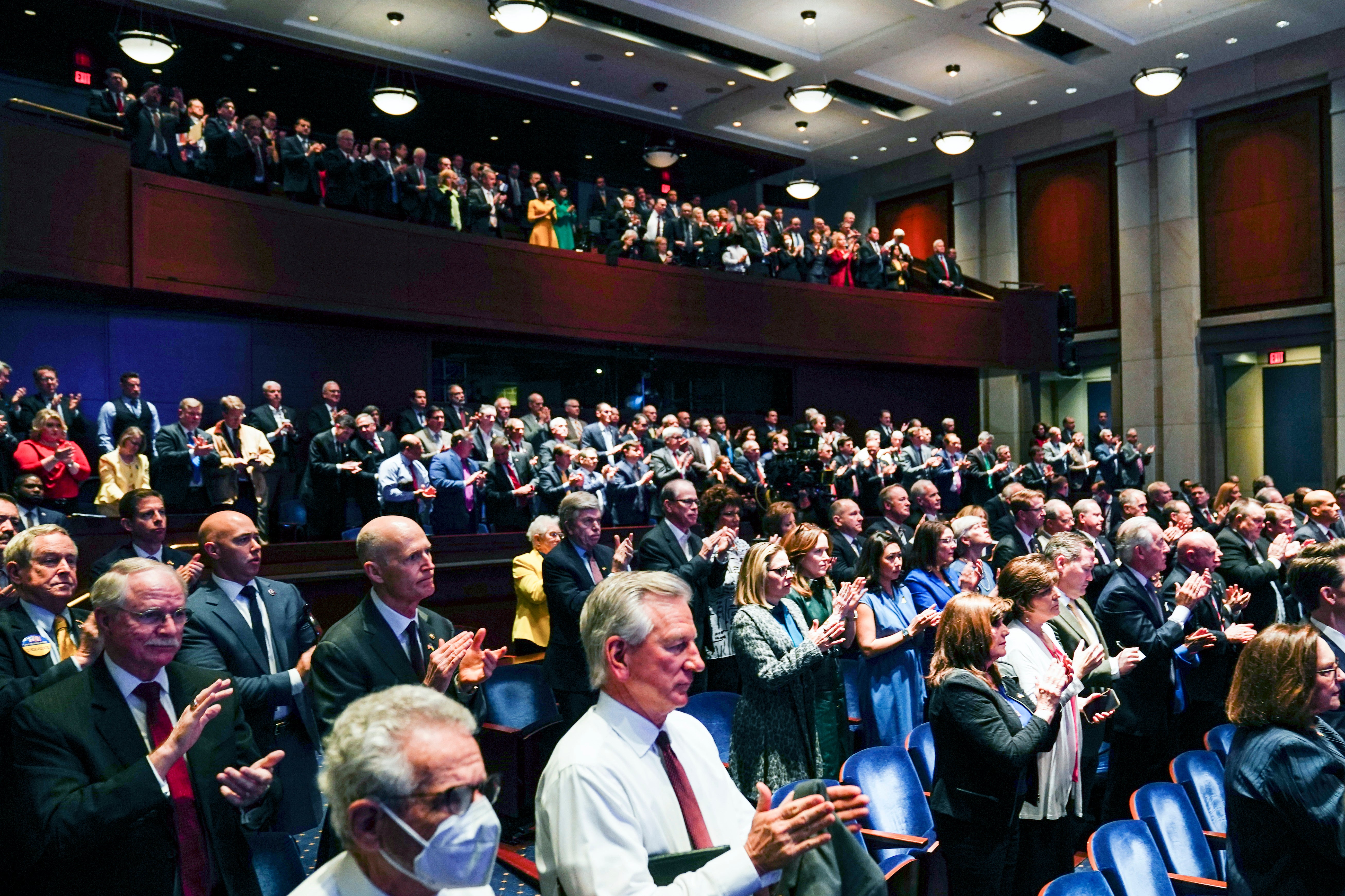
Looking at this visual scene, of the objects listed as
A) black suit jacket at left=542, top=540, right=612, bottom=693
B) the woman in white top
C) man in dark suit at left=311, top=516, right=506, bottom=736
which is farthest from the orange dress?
man in dark suit at left=311, top=516, right=506, bottom=736

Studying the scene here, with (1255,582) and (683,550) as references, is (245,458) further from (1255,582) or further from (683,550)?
(1255,582)

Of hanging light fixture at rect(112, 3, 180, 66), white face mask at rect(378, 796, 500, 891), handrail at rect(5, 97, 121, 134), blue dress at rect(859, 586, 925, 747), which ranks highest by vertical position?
hanging light fixture at rect(112, 3, 180, 66)

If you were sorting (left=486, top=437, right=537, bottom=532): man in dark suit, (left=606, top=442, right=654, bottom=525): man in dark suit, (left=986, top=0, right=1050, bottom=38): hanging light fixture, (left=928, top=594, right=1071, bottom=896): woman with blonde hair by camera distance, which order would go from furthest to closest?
1. (left=986, top=0, right=1050, bottom=38): hanging light fixture
2. (left=606, top=442, right=654, bottom=525): man in dark suit
3. (left=486, top=437, right=537, bottom=532): man in dark suit
4. (left=928, top=594, right=1071, bottom=896): woman with blonde hair

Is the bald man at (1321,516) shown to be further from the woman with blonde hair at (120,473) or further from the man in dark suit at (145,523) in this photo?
the woman with blonde hair at (120,473)

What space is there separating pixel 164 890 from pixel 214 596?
1310mm

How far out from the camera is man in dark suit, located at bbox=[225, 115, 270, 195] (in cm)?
927

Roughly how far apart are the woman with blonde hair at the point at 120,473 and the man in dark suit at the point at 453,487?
2.09 meters

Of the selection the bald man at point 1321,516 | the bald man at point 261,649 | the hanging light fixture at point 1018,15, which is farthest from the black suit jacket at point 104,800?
the hanging light fixture at point 1018,15

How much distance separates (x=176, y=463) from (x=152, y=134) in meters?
3.06

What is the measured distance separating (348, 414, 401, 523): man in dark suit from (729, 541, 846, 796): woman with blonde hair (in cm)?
553

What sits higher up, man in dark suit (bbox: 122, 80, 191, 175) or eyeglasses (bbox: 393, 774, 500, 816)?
man in dark suit (bbox: 122, 80, 191, 175)

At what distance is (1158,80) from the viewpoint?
39.6ft

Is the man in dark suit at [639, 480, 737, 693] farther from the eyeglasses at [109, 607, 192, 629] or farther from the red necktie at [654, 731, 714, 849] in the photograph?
the red necktie at [654, 731, 714, 849]

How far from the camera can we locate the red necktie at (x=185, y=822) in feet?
7.11
